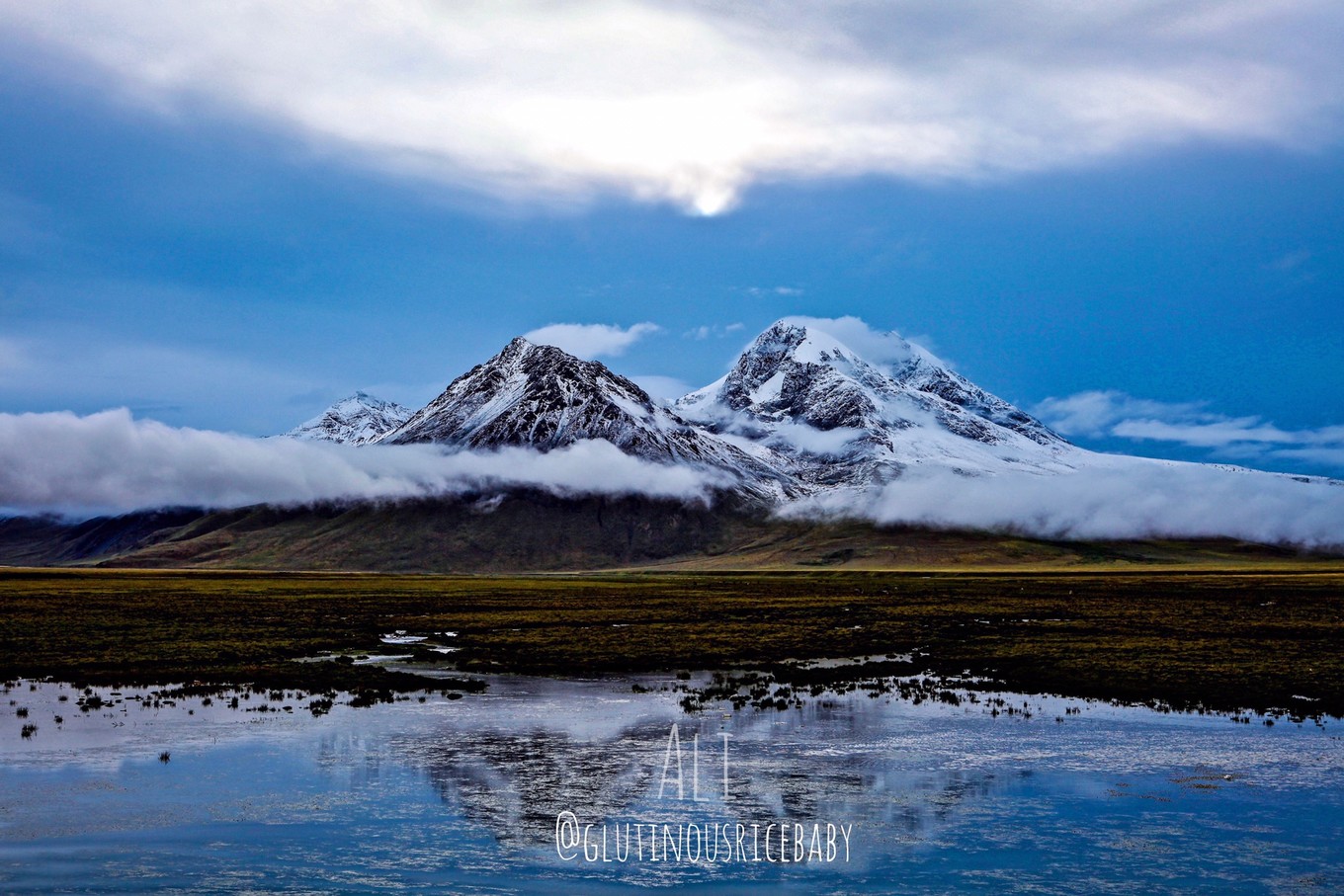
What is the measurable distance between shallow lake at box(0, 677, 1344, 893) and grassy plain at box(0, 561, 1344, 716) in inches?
411

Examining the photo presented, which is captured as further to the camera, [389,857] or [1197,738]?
[1197,738]

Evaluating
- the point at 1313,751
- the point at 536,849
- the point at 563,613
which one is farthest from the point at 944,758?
the point at 563,613

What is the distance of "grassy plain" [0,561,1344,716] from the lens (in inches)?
2028

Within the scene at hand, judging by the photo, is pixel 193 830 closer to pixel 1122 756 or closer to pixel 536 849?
pixel 536 849

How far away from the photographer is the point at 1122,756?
33.6 m

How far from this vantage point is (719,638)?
242 feet

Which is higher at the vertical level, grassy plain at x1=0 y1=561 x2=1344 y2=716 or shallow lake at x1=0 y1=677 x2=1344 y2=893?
shallow lake at x1=0 y1=677 x2=1344 y2=893

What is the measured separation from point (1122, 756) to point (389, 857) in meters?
23.3

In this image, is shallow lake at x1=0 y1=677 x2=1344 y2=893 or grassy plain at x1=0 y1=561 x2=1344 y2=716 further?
grassy plain at x1=0 y1=561 x2=1344 y2=716

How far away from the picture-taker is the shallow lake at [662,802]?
71.6 ft

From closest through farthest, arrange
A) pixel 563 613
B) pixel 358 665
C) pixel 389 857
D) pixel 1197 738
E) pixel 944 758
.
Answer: pixel 389 857 → pixel 944 758 → pixel 1197 738 → pixel 358 665 → pixel 563 613

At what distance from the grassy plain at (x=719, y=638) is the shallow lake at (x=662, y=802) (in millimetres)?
10434

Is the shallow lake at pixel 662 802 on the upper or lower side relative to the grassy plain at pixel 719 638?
upper

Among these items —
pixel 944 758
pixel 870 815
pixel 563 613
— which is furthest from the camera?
pixel 563 613
